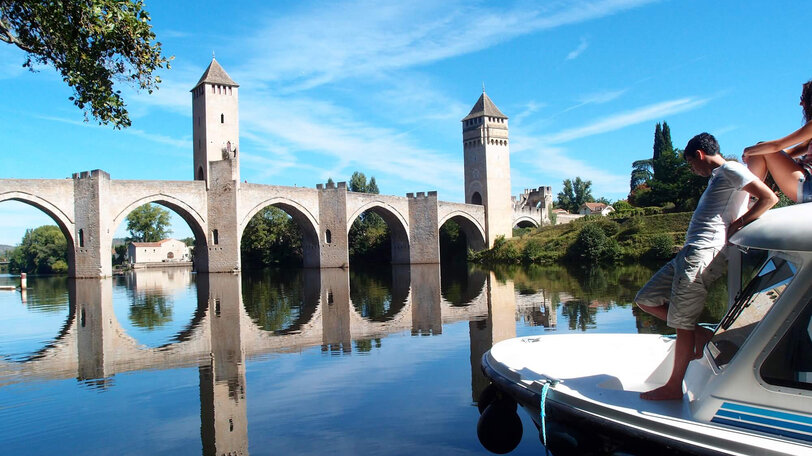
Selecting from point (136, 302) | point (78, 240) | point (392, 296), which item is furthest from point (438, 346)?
point (78, 240)

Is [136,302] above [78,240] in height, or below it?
below

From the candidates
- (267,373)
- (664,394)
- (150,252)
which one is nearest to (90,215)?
(267,373)

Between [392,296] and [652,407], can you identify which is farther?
[392,296]

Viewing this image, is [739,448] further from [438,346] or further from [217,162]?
[217,162]

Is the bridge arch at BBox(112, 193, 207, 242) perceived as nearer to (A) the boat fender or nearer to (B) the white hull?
(B) the white hull

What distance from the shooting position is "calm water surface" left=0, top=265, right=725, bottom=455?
15.6 feet

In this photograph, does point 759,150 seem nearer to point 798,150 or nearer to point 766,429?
point 798,150

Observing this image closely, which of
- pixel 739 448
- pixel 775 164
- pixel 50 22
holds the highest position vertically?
pixel 50 22

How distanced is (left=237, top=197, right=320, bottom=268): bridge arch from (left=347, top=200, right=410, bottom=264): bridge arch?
3624 millimetres

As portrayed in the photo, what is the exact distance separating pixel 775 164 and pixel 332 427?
145 inches

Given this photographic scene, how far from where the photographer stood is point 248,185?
3158 cm

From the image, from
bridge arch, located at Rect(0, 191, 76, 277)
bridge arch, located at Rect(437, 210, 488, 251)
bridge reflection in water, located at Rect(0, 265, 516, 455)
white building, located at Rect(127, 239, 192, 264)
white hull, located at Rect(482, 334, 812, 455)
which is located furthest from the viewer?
white building, located at Rect(127, 239, 192, 264)

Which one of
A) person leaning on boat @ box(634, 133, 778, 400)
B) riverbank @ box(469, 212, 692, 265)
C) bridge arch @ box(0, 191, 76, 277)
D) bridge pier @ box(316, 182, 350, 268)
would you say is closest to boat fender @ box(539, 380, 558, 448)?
person leaning on boat @ box(634, 133, 778, 400)

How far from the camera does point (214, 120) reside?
33.4 metres
